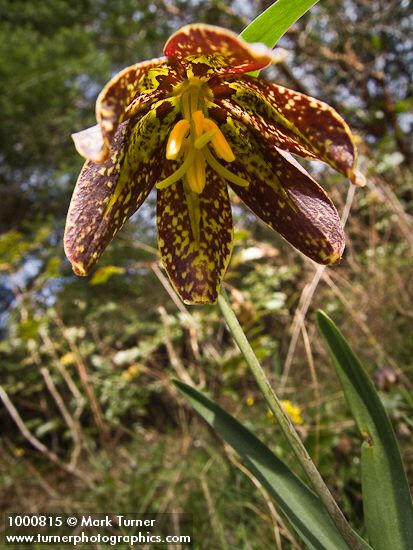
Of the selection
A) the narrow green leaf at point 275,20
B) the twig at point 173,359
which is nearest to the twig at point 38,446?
the twig at point 173,359

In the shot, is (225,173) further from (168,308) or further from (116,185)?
(168,308)

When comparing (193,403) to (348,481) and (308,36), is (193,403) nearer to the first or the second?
(348,481)

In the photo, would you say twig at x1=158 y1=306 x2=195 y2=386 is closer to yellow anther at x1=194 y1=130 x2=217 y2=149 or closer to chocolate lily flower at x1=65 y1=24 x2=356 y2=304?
chocolate lily flower at x1=65 y1=24 x2=356 y2=304

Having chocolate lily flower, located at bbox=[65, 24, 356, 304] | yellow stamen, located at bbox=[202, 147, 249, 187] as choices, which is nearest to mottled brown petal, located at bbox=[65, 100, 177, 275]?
chocolate lily flower, located at bbox=[65, 24, 356, 304]

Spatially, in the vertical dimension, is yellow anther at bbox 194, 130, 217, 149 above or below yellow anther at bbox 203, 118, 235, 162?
below

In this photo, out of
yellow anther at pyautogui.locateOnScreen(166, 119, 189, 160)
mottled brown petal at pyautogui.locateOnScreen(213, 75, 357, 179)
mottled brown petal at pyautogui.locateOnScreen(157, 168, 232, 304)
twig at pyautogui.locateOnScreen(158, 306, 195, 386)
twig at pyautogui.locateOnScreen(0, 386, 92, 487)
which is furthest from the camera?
twig at pyautogui.locateOnScreen(0, 386, 92, 487)

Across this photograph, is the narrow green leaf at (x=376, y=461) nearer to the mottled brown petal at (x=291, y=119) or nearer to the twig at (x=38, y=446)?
the mottled brown petal at (x=291, y=119)
